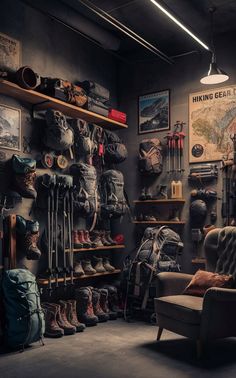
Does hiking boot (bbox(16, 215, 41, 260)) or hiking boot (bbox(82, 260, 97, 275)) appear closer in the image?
hiking boot (bbox(16, 215, 41, 260))

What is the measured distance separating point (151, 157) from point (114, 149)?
0.57 m

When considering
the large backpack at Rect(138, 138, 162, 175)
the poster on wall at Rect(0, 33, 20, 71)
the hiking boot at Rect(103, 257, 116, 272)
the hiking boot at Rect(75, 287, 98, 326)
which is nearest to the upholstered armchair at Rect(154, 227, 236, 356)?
the hiking boot at Rect(75, 287, 98, 326)

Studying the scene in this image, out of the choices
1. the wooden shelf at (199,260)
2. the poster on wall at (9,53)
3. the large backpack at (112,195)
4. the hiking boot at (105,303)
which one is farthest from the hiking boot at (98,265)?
the poster on wall at (9,53)

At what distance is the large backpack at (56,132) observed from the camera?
4973 mm

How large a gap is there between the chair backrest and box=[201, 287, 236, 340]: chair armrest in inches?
23.4

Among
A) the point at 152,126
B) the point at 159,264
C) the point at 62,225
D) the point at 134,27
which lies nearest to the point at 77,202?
the point at 62,225

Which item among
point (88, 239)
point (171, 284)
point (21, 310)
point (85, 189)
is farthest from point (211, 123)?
point (21, 310)

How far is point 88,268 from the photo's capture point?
214 inches

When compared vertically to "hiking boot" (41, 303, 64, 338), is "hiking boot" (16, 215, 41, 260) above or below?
above

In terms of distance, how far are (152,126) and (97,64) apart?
1287 mm

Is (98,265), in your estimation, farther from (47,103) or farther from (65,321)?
(47,103)

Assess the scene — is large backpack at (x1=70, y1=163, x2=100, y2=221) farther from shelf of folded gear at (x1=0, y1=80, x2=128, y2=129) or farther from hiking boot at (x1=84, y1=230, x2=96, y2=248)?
shelf of folded gear at (x1=0, y1=80, x2=128, y2=129)

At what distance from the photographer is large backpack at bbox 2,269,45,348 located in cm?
410

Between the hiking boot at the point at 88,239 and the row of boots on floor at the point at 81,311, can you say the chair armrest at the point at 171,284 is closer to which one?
the row of boots on floor at the point at 81,311
